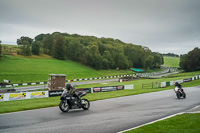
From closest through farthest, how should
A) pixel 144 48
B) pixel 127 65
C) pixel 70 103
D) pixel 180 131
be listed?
pixel 180 131, pixel 70 103, pixel 127 65, pixel 144 48

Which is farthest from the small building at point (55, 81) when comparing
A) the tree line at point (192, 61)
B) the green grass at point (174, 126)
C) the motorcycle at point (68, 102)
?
the tree line at point (192, 61)

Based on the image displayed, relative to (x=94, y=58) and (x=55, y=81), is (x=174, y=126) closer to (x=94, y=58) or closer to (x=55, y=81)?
(x=55, y=81)

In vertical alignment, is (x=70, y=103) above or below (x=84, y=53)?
below

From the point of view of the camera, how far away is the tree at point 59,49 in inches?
3304

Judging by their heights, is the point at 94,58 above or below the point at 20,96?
above

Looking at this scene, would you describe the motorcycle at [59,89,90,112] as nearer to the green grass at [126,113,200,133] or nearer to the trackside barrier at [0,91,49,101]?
the green grass at [126,113,200,133]

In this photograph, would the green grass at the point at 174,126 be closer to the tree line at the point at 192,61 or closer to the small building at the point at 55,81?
the small building at the point at 55,81

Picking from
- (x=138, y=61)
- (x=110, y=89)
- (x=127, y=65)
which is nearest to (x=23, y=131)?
(x=110, y=89)

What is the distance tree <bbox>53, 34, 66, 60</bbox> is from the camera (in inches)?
3304

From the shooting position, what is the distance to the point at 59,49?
84875 mm

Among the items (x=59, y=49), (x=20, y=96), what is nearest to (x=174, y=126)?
(x=20, y=96)

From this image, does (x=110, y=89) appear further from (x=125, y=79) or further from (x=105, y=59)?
(x=105, y=59)

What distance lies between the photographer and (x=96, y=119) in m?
9.79

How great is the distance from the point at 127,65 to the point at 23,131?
298 ft
